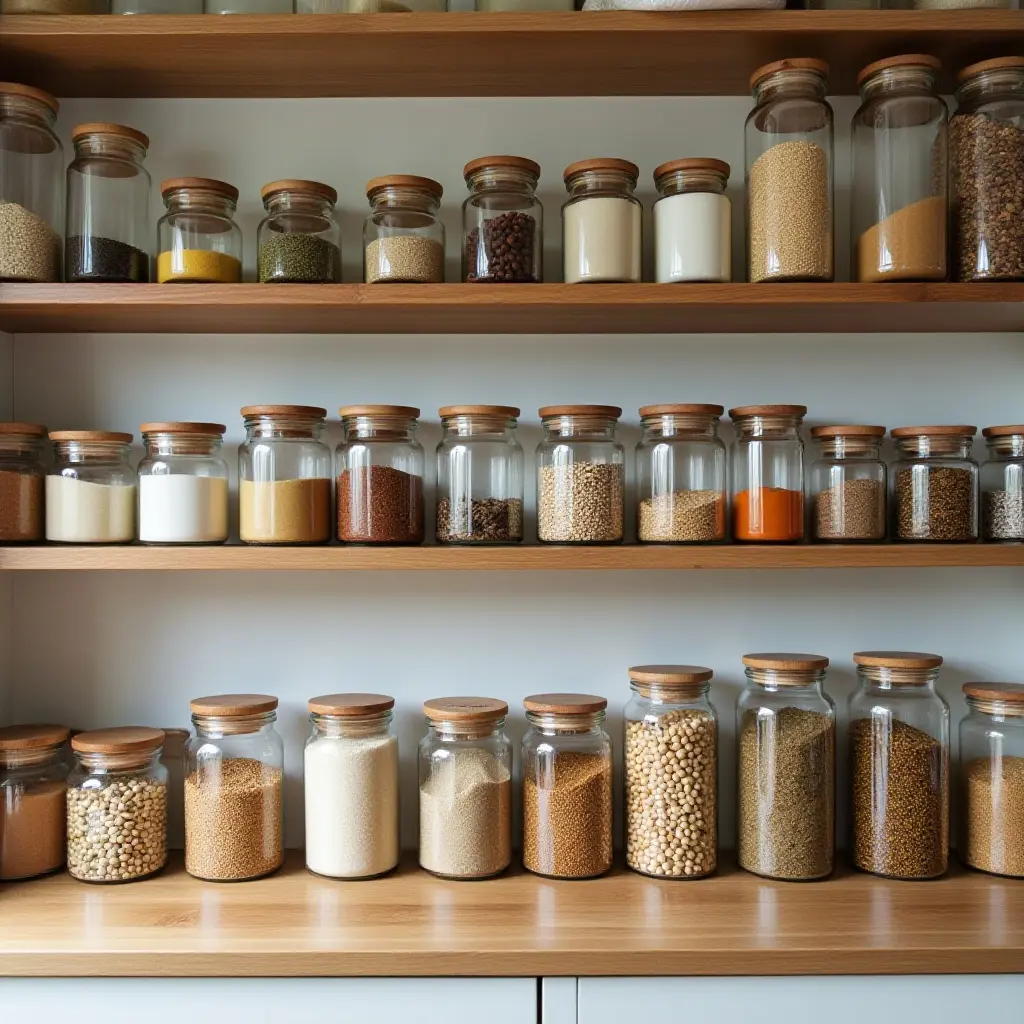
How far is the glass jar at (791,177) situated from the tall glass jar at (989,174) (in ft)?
0.62

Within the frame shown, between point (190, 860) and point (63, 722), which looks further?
point (63, 722)

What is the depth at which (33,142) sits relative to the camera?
148cm

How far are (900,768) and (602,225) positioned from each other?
95 centimetres

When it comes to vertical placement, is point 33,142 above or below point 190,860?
above

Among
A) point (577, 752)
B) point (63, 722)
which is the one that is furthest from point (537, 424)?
point (63, 722)

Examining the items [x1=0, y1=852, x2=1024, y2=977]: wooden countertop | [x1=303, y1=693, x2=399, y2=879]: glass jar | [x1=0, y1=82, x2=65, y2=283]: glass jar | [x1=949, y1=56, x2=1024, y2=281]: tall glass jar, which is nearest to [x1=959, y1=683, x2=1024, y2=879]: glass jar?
[x1=0, y1=852, x2=1024, y2=977]: wooden countertop

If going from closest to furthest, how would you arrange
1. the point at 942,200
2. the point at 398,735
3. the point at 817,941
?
the point at 817,941 → the point at 942,200 → the point at 398,735

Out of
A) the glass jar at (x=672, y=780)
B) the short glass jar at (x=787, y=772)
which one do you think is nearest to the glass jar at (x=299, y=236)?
the glass jar at (x=672, y=780)

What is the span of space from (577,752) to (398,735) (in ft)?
1.12

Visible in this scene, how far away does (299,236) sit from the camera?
57.7 inches

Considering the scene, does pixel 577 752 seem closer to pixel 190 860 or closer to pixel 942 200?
pixel 190 860

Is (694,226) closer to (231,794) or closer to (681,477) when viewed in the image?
(681,477)

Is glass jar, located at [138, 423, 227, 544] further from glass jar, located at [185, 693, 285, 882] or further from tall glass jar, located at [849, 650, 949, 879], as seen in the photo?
tall glass jar, located at [849, 650, 949, 879]

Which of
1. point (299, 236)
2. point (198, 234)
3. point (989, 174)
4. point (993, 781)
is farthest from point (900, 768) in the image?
point (198, 234)
